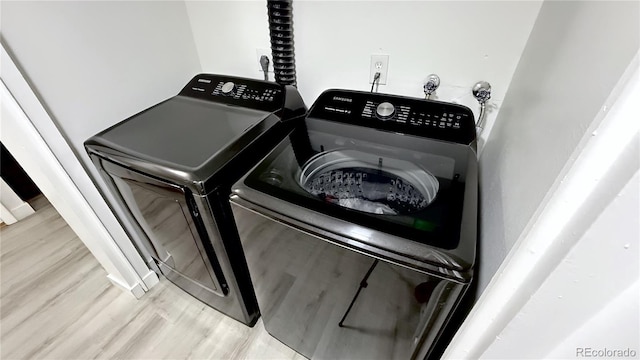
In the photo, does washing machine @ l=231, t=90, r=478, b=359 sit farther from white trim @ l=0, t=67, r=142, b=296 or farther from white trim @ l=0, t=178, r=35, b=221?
white trim @ l=0, t=178, r=35, b=221

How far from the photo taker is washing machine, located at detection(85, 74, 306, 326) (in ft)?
3.09

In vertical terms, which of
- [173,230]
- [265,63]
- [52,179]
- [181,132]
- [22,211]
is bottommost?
[22,211]

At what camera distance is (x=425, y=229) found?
0.67m

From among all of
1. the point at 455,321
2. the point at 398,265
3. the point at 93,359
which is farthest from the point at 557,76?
the point at 93,359

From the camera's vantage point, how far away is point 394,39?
117 cm

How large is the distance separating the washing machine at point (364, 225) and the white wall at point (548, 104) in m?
0.10

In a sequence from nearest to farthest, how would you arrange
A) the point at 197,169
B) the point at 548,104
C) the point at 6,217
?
the point at 548,104 → the point at 197,169 → the point at 6,217

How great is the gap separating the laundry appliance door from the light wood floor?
0.16 m

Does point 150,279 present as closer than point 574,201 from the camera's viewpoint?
No

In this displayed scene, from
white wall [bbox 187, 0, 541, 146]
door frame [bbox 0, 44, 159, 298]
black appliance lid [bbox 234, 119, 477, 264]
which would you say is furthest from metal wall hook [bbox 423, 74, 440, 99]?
door frame [bbox 0, 44, 159, 298]

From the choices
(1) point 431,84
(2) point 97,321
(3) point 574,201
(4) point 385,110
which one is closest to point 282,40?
(4) point 385,110

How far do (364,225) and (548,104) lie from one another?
49cm

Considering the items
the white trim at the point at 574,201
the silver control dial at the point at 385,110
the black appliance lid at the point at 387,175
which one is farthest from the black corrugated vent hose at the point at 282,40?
the white trim at the point at 574,201

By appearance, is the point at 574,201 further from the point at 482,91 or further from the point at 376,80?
the point at 376,80
